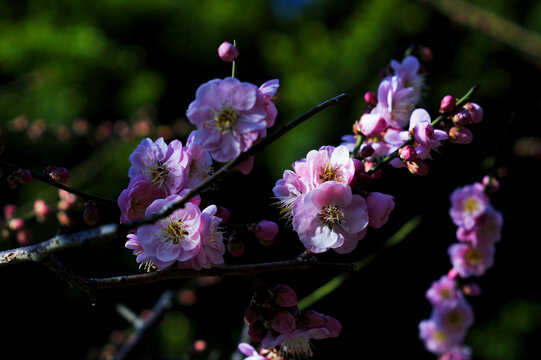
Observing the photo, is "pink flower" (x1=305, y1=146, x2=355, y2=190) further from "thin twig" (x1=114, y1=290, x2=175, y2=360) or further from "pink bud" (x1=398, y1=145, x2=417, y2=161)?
"thin twig" (x1=114, y1=290, x2=175, y2=360)

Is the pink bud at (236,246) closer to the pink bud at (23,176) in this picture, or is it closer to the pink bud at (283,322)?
the pink bud at (283,322)

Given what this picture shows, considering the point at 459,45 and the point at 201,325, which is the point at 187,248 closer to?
the point at 201,325

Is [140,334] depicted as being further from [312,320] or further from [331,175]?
[331,175]

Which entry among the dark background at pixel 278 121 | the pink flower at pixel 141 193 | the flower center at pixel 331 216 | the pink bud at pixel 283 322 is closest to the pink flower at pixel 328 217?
the flower center at pixel 331 216

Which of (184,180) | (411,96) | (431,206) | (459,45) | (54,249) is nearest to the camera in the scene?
(54,249)

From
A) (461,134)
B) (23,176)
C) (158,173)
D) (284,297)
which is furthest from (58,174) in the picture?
(461,134)

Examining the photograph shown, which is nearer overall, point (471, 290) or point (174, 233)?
point (174, 233)

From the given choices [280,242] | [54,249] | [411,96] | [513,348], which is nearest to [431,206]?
[411,96]
